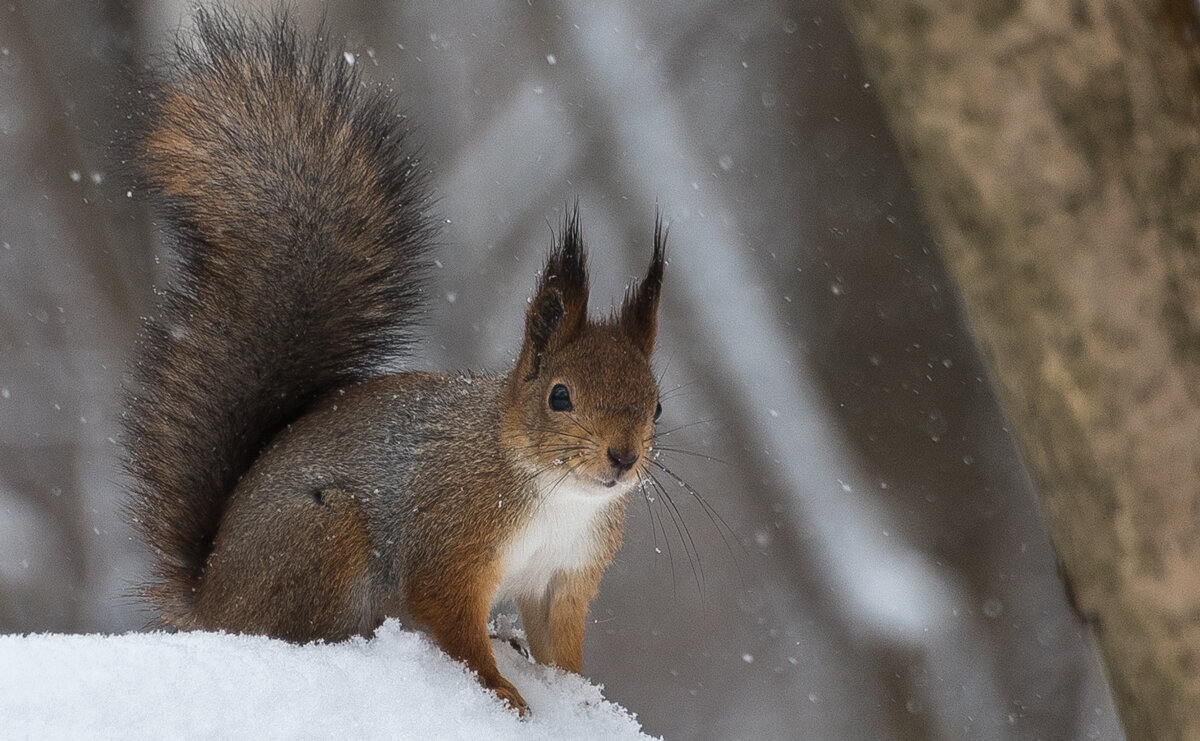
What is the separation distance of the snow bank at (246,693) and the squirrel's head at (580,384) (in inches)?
13.1

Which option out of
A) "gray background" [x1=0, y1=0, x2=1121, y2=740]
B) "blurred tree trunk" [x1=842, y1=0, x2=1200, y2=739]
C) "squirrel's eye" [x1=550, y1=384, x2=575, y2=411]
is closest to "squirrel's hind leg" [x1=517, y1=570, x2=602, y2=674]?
"squirrel's eye" [x1=550, y1=384, x2=575, y2=411]

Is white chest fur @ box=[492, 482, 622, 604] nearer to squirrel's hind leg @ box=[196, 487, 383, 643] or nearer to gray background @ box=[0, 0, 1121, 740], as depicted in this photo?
squirrel's hind leg @ box=[196, 487, 383, 643]

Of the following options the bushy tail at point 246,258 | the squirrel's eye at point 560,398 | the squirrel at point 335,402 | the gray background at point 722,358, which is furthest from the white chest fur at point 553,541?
the gray background at point 722,358

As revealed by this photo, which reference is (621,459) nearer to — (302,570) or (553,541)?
(553,541)

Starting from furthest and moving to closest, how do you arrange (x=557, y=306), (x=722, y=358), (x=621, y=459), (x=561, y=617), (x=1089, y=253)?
(x=722, y=358)
(x=561, y=617)
(x=557, y=306)
(x=621, y=459)
(x=1089, y=253)

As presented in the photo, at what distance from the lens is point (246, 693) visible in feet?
4.53

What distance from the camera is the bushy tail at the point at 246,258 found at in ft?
6.41

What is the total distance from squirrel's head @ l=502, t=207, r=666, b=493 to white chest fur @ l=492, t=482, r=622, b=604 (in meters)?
0.04

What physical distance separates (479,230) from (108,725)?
2116mm

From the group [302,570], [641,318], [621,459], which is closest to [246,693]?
[302,570]

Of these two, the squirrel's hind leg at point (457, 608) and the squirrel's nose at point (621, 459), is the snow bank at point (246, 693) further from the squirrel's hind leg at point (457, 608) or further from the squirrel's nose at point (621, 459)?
the squirrel's nose at point (621, 459)

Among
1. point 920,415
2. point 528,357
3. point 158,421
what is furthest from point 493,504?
point 920,415

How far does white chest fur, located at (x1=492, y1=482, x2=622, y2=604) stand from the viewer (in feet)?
5.86

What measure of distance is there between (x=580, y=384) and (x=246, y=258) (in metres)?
0.65
